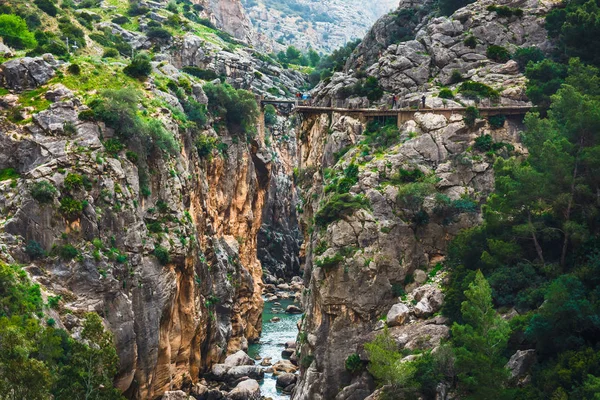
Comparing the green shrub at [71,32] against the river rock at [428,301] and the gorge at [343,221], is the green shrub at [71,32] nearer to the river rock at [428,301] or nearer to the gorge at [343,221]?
the gorge at [343,221]

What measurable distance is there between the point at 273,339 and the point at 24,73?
45875 millimetres

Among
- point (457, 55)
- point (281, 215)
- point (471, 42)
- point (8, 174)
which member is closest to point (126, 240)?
point (8, 174)

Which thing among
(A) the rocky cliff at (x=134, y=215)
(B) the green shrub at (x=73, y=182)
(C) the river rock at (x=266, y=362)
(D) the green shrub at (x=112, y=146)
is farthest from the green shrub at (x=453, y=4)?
(B) the green shrub at (x=73, y=182)

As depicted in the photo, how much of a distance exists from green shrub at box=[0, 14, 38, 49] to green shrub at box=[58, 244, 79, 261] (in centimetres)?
3488

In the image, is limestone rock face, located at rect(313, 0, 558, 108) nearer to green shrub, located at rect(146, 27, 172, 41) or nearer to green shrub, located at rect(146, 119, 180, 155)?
green shrub, located at rect(146, 119, 180, 155)

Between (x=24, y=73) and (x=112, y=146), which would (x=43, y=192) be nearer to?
(x=112, y=146)

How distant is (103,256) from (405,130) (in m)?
28.7

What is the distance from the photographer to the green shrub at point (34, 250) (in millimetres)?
56219

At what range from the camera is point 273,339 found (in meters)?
95.9

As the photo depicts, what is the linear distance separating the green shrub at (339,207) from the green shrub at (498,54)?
74.9 feet

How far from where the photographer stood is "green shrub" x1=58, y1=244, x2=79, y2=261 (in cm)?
5766

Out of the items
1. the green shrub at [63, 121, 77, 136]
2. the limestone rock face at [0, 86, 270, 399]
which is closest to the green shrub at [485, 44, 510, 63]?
the limestone rock face at [0, 86, 270, 399]

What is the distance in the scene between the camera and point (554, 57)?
7156cm

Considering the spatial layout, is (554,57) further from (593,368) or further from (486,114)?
(593,368)
